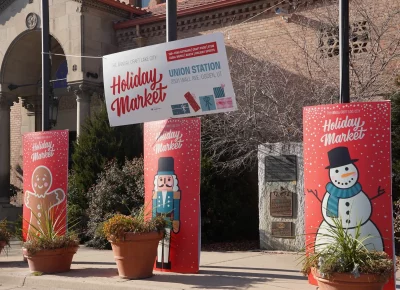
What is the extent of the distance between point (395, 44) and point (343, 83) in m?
6.39

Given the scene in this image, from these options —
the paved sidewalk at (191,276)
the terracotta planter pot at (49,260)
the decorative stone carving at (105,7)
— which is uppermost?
the decorative stone carving at (105,7)

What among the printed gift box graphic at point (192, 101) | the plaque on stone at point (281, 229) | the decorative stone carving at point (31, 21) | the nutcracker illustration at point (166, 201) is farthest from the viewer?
the decorative stone carving at point (31, 21)

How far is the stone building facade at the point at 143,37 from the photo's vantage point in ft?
45.5

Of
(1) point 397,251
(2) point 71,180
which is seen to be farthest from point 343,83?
(2) point 71,180

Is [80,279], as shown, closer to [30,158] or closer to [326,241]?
[30,158]

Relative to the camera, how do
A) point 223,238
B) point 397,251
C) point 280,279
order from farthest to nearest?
point 223,238, point 397,251, point 280,279

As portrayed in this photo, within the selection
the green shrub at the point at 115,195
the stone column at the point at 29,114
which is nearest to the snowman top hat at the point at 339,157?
the green shrub at the point at 115,195

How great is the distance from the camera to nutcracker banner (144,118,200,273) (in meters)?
9.45

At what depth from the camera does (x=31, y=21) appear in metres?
18.0

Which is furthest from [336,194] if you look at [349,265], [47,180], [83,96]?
[83,96]

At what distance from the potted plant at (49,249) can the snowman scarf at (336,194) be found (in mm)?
4729

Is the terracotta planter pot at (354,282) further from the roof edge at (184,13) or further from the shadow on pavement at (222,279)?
the roof edge at (184,13)

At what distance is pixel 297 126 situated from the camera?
1309 cm

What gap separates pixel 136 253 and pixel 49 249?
179cm
